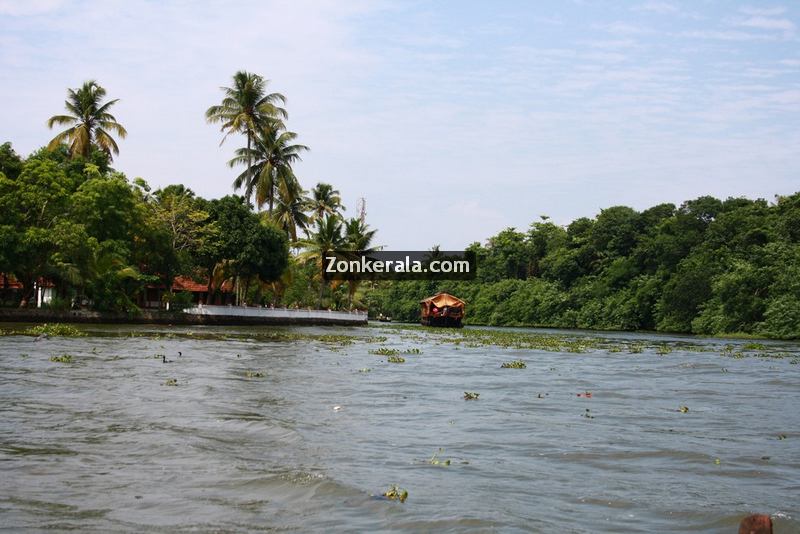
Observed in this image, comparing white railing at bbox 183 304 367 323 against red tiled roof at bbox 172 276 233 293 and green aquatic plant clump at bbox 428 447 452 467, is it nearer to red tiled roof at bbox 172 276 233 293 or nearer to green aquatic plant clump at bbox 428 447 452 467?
red tiled roof at bbox 172 276 233 293

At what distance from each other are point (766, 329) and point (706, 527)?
58.2 m

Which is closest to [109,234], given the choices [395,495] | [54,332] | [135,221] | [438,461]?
[135,221]

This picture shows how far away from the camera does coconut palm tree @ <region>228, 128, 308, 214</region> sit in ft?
216

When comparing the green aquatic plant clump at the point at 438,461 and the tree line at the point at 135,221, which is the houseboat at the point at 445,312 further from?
the green aquatic plant clump at the point at 438,461

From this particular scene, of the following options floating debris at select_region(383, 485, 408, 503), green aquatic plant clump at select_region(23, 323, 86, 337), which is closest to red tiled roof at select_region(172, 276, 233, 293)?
green aquatic plant clump at select_region(23, 323, 86, 337)

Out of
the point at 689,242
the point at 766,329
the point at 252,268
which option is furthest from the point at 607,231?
the point at 252,268

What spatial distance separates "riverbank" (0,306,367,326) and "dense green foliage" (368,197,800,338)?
28.3 m

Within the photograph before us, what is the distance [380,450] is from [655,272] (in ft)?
258

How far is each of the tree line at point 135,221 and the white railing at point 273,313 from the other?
5.88ft

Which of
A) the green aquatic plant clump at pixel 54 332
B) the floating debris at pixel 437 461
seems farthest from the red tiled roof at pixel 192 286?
the floating debris at pixel 437 461

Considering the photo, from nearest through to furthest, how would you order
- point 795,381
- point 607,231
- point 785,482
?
point 785,482 → point 795,381 → point 607,231

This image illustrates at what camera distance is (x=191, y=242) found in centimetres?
5747

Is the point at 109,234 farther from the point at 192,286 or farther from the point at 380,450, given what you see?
the point at 380,450

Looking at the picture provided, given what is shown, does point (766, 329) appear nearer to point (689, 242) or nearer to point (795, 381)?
point (689, 242)
